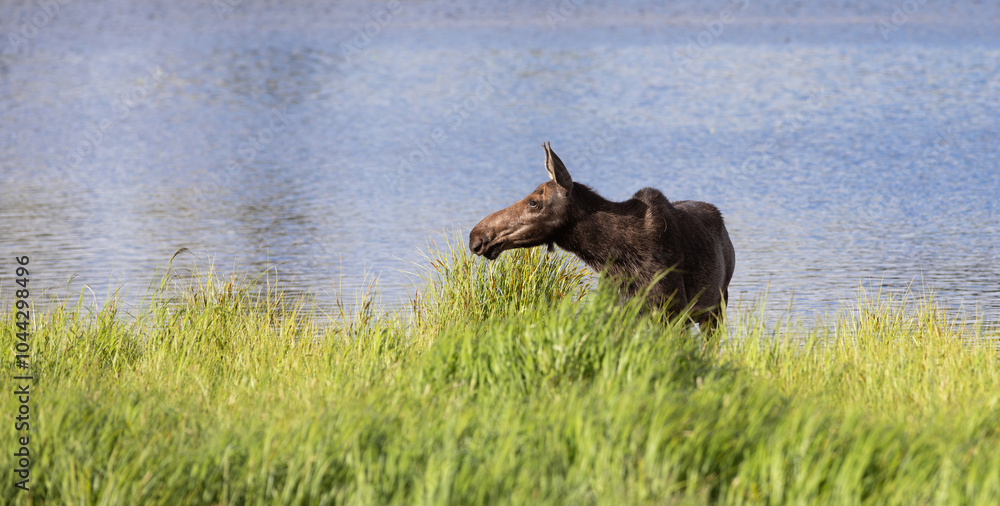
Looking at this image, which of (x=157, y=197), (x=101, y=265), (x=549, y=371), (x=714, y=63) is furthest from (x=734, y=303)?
(x=714, y=63)

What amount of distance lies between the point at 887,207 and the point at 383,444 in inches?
596
